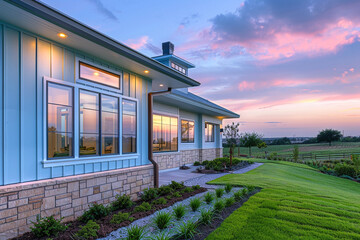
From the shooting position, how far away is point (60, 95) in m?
4.54

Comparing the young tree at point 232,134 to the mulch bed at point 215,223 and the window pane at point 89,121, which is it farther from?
the window pane at point 89,121

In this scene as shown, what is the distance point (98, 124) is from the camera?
543 centimetres

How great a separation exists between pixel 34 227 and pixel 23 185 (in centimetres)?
77

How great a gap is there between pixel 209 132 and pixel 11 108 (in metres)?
15.1

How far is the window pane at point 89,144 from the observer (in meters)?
4.99

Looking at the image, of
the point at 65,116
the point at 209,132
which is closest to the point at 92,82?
the point at 65,116

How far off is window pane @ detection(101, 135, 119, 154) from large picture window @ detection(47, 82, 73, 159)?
93 cm

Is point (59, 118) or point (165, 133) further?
point (165, 133)

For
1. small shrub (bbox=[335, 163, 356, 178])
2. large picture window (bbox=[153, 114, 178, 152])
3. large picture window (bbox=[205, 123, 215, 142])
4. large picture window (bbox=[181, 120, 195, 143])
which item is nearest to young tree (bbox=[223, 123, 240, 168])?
large picture window (bbox=[205, 123, 215, 142])

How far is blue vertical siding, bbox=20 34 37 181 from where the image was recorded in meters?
3.86

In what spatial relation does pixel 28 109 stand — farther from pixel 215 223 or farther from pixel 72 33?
pixel 215 223

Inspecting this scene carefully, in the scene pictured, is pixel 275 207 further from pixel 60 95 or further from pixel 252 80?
pixel 252 80

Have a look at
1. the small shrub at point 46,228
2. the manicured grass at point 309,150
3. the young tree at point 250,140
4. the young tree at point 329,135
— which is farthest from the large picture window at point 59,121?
the young tree at point 329,135

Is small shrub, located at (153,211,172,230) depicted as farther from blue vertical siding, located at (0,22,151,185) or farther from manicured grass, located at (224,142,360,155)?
manicured grass, located at (224,142,360,155)
